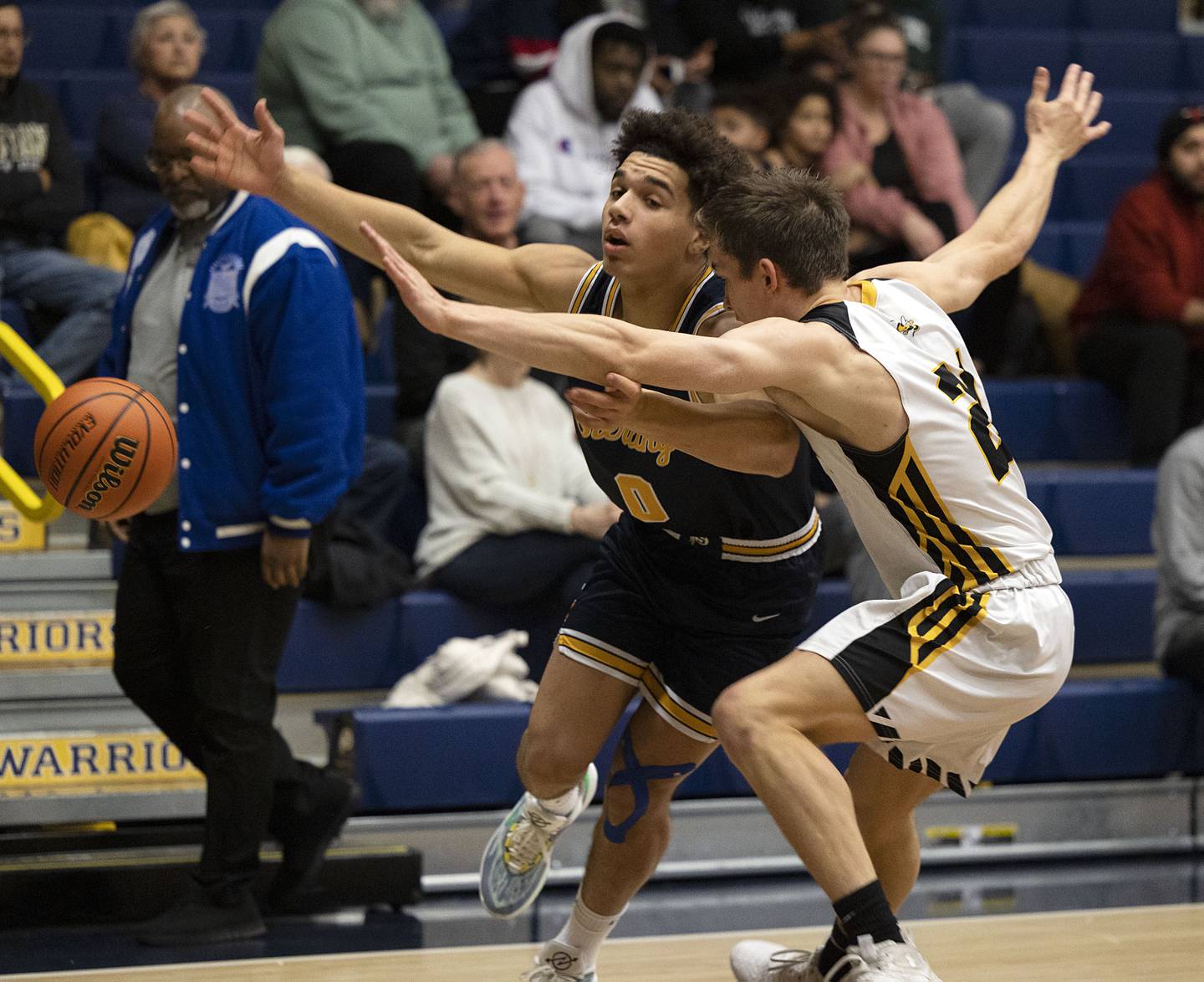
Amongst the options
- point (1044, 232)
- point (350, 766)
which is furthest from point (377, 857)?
point (1044, 232)

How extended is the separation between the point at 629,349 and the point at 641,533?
0.80 meters

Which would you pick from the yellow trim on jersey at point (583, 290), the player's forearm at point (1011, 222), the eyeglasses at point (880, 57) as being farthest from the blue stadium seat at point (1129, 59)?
the yellow trim on jersey at point (583, 290)

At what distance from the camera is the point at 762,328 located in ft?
10.1

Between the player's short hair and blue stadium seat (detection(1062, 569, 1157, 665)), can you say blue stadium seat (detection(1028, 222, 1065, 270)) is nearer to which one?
blue stadium seat (detection(1062, 569, 1157, 665))

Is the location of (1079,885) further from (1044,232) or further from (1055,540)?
(1044,232)

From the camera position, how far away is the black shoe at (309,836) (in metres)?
4.59

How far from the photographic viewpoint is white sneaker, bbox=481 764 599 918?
3.96 metres

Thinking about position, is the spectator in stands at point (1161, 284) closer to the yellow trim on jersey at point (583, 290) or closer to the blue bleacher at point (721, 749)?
the blue bleacher at point (721, 749)

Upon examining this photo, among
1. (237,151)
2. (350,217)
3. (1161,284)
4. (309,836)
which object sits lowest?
(309,836)

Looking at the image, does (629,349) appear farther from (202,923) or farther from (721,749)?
(721,749)

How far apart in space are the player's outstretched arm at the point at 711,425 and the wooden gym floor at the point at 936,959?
1401 mm

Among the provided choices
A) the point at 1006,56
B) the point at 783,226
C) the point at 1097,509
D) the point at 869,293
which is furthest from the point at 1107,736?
the point at 1006,56

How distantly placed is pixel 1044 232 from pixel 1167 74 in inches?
78.1

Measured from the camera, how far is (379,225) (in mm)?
3723
